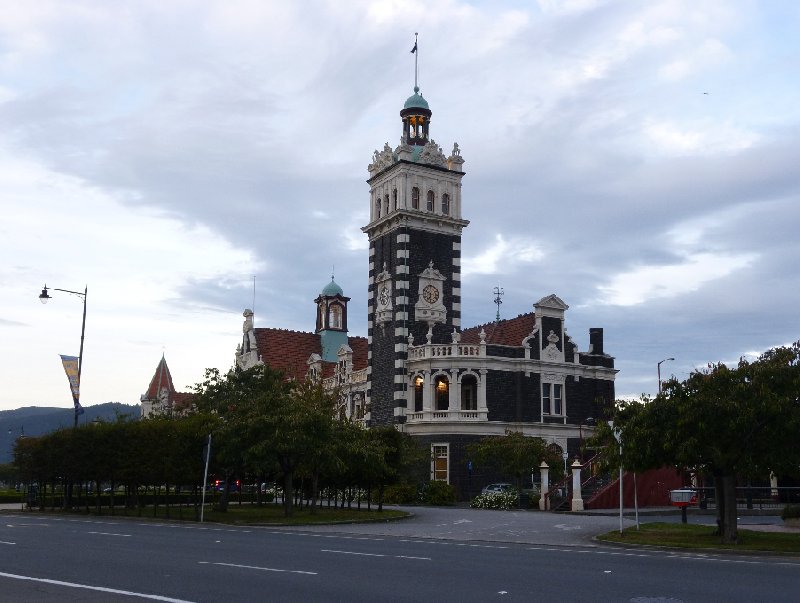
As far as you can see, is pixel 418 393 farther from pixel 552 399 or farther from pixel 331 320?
pixel 331 320

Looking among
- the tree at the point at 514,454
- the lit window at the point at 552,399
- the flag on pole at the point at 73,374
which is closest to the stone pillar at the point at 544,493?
the tree at the point at 514,454

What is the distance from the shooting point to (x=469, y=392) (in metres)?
62.9

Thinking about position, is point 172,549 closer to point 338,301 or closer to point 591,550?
point 591,550

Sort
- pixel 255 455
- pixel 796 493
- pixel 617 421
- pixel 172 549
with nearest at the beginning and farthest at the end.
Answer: pixel 172 549, pixel 617 421, pixel 255 455, pixel 796 493

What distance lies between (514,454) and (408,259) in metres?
18.2

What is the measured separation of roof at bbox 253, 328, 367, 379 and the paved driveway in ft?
131

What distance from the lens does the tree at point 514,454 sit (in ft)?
170

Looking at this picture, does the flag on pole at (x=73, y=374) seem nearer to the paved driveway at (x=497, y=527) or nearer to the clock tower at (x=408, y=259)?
the paved driveway at (x=497, y=527)

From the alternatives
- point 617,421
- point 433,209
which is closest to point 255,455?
point 617,421

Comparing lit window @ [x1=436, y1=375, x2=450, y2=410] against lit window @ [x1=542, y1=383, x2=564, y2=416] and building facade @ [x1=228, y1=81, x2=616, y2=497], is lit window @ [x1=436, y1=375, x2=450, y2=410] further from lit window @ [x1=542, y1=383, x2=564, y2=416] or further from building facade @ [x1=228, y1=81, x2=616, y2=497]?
lit window @ [x1=542, y1=383, x2=564, y2=416]

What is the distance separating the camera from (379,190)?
2682 inches

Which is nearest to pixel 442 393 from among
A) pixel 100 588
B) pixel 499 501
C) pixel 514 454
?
pixel 514 454

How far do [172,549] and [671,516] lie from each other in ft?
83.3

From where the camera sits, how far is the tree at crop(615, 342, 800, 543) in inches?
1004
